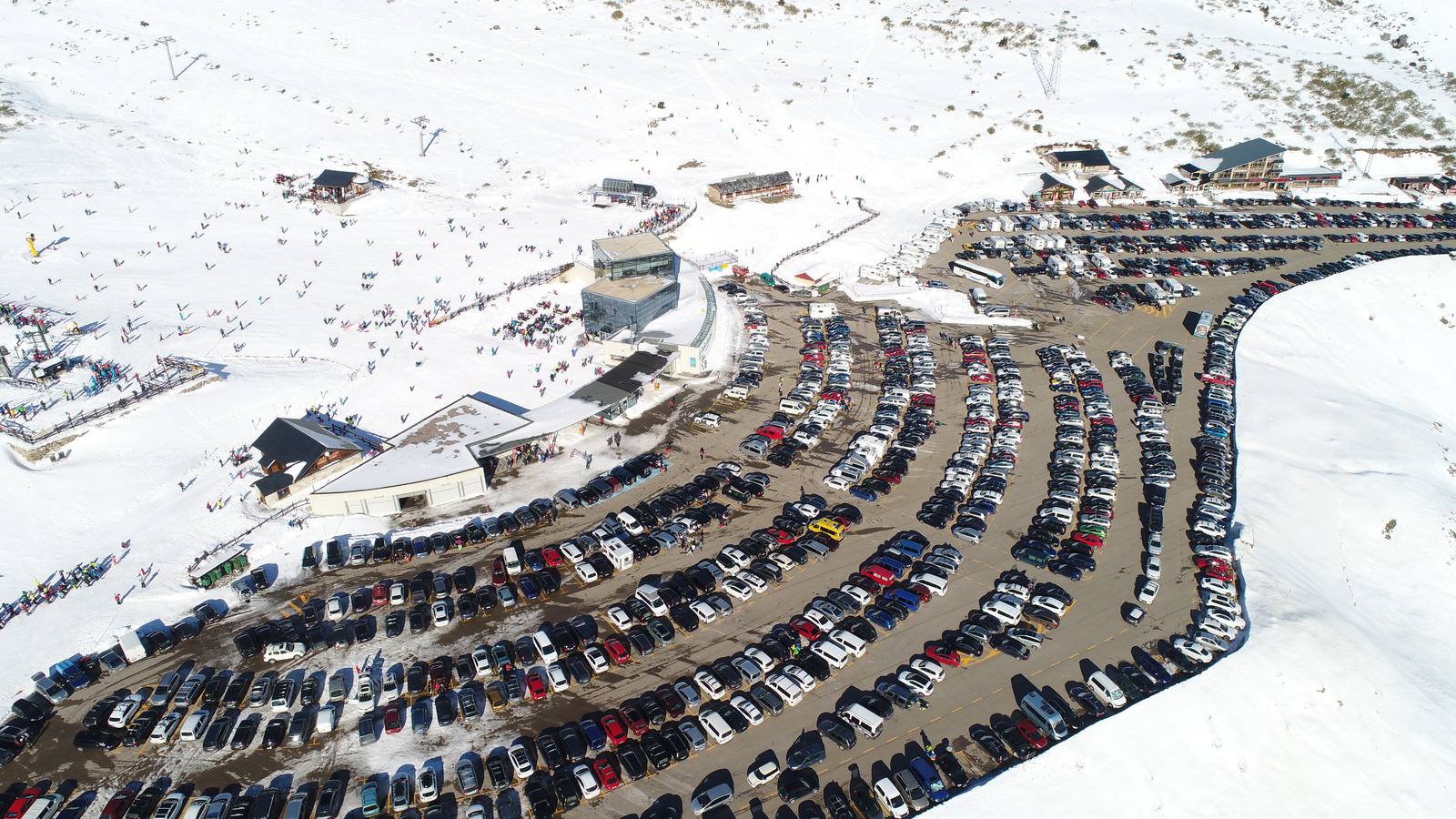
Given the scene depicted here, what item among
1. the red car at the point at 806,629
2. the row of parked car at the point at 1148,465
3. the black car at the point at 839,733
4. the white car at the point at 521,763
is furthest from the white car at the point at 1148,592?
the white car at the point at 521,763

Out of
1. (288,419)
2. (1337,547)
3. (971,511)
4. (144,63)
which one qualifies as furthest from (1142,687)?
(144,63)

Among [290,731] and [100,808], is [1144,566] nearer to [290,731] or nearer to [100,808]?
[290,731]

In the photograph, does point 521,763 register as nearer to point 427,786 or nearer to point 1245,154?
point 427,786

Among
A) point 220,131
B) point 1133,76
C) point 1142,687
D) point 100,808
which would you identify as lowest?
point 100,808

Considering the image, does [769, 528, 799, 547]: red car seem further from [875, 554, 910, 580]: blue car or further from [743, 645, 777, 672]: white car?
[743, 645, 777, 672]: white car

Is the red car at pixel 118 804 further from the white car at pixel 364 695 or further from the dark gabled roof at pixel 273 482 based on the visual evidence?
the dark gabled roof at pixel 273 482
